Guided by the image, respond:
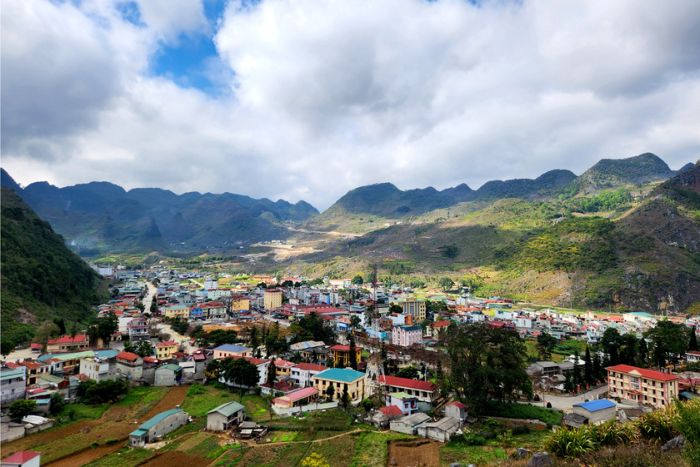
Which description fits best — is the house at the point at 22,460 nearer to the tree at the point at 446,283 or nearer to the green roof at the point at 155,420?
the green roof at the point at 155,420

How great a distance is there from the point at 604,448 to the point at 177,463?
20.5 meters

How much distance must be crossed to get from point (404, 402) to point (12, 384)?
2677cm

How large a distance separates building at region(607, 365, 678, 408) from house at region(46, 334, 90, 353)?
1953 inches

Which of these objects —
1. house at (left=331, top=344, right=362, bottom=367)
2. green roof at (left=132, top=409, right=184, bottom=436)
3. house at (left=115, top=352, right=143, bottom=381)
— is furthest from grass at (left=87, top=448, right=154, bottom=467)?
house at (left=331, top=344, right=362, bottom=367)

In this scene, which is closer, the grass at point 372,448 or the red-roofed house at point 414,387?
the grass at point 372,448

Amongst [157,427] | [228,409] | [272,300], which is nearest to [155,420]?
[157,427]

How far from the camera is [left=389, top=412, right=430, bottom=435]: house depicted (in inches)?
1015

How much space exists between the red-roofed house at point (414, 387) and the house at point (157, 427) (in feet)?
49.6

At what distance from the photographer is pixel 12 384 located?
2834 centimetres

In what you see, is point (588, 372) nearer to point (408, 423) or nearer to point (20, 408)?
point (408, 423)

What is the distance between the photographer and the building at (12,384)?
27.8 metres

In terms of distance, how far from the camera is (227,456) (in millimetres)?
22656

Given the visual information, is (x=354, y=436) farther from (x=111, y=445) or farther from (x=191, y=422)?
(x=111, y=445)

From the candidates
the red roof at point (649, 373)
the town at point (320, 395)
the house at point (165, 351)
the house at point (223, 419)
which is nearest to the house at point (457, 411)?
the town at point (320, 395)
